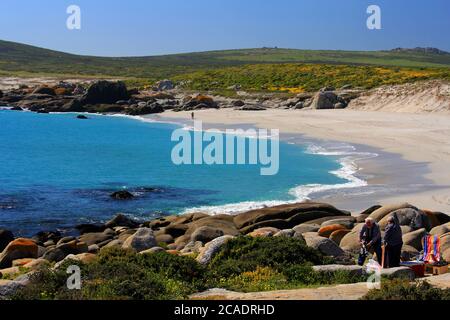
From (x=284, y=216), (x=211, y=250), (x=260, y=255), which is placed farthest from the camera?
(x=284, y=216)

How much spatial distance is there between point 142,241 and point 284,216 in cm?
600

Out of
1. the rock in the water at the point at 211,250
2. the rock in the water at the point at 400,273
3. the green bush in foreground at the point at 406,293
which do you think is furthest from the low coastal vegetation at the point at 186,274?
the green bush in foreground at the point at 406,293

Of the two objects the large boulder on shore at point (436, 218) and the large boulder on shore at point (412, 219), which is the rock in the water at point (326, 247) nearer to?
the large boulder on shore at point (412, 219)

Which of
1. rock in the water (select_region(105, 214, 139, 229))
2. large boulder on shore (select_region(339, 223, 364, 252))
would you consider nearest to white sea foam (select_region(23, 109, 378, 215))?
rock in the water (select_region(105, 214, 139, 229))

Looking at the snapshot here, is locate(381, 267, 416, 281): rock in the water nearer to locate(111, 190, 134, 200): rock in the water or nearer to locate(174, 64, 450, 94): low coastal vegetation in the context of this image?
locate(111, 190, 134, 200): rock in the water

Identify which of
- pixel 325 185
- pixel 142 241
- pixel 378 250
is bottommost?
pixel 325 185

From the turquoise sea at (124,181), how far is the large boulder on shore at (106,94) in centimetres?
3055

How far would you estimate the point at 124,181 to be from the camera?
108 ft

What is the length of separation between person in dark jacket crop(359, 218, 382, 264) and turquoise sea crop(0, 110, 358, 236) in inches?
A: 456

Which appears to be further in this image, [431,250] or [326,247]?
[326,247]

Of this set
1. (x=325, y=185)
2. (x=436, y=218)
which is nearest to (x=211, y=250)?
(x=436, y=218)

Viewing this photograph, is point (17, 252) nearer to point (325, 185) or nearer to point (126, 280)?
point (126, 280)
